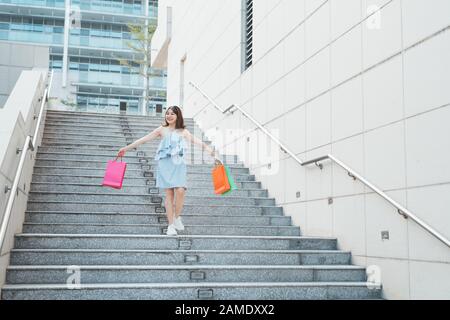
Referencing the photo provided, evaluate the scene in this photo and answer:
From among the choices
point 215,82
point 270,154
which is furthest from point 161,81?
point 270,154

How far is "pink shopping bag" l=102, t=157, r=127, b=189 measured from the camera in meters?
5.70

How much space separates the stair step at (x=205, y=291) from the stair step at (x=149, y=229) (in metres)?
1.28

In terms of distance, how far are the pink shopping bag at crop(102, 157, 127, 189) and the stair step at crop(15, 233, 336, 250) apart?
0.55 meters

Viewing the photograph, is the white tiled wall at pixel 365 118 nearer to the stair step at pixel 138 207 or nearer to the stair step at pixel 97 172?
the stair step at pixel 138 207

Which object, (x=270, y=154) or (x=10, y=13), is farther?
(x=10, y=13)

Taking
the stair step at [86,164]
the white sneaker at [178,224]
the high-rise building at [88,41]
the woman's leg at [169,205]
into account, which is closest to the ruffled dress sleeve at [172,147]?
the woman's leg at [169,205]

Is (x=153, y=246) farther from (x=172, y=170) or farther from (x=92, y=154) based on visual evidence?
(x=92, y=154)

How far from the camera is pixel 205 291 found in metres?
4.59

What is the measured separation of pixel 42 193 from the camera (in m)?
6.55

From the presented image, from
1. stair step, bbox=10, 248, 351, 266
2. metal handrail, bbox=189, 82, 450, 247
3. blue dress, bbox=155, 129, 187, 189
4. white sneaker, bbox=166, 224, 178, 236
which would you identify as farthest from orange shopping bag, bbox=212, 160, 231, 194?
metal handrail, bbox=189, 82, 450, 247

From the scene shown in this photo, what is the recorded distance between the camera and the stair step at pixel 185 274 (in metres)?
4.68

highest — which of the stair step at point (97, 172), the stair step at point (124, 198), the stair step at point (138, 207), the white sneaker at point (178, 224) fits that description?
the stair step at point (97, 172)

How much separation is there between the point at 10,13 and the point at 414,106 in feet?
132
